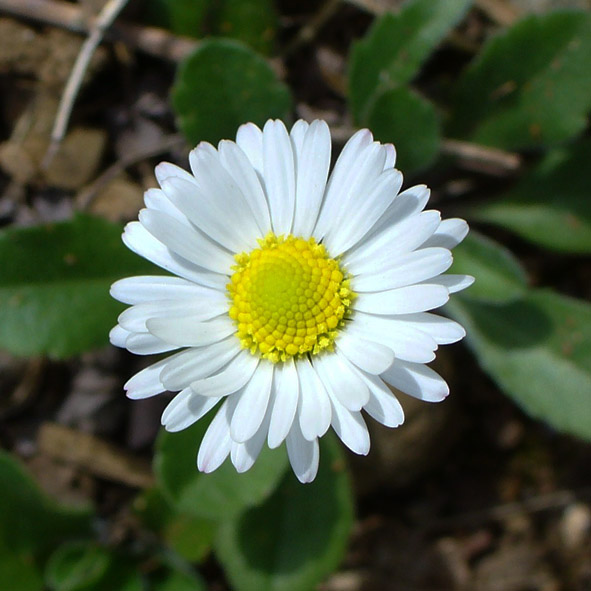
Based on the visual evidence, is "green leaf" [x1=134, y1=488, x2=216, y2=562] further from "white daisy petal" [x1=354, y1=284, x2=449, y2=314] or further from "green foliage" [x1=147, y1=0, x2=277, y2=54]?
"green foliage" [x1=147, y1=0, x2=277, y2=54]

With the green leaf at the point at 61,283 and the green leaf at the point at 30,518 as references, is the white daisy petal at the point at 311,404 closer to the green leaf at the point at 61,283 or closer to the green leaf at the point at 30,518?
the green leaf at the point at 61,283

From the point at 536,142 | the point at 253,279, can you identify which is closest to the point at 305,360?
the point at 253,279

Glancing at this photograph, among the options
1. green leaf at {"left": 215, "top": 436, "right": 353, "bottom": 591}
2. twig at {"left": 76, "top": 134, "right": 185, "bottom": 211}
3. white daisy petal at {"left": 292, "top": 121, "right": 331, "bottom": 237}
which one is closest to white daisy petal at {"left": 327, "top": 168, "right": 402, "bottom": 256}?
white daisy petal at {"left": 292, "top": 121, "right": 331, "bottom": 237}

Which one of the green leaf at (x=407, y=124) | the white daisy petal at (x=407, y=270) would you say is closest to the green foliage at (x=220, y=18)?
the green leaf at (x=407, y=124)

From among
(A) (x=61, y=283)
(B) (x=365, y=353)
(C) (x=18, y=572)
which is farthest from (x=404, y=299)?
(C) (x=18, y=572)

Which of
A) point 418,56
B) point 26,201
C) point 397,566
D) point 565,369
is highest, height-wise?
point 26,201

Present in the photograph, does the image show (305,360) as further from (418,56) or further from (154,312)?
(418,56)
